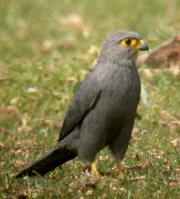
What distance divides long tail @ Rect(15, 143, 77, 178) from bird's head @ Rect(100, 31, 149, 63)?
3.24ft

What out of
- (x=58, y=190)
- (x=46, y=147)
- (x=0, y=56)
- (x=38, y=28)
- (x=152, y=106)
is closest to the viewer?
(x=58, y=190)

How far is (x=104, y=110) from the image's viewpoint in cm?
754

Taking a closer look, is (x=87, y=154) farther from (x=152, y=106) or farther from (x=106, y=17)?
(x=106, y=17)

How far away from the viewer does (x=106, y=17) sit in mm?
16734

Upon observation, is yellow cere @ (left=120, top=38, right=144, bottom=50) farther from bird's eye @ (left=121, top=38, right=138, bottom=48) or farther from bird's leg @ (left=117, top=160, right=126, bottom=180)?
bird's leg @ (left=117, top=160, right=126, bottom=180)

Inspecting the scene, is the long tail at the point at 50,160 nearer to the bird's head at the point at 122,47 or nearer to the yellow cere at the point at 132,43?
the bird's head at the point at 122,47

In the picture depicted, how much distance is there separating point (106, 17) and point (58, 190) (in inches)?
399

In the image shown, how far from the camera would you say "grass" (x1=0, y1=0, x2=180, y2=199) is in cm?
717

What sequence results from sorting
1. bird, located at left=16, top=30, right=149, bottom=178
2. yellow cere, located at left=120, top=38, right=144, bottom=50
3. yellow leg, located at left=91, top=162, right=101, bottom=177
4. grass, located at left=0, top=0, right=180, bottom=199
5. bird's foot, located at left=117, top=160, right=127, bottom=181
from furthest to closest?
yellow cere, located at left=120, top=38, right=144, bottom=50 → yellow leg, located at left=91, top=162, right=101, bottom=177 → bird, located at left=16, top=30, right=149, bottom=178 → bird's foot, located at left=117, top=160, right=127, bottom=181 → grass, located at left=0, top=0, right=180, bottom=199

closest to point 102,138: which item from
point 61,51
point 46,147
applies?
point 46,147

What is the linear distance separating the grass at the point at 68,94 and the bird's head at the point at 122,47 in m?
1.09

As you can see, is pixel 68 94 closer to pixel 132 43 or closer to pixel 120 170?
pixel 132 43

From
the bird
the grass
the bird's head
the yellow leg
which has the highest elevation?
the bird's head

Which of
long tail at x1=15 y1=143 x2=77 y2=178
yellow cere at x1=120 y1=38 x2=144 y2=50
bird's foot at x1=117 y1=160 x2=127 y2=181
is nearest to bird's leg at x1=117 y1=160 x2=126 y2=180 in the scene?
bird's foot at x1=117 y1=160 x2=127 y2=181
